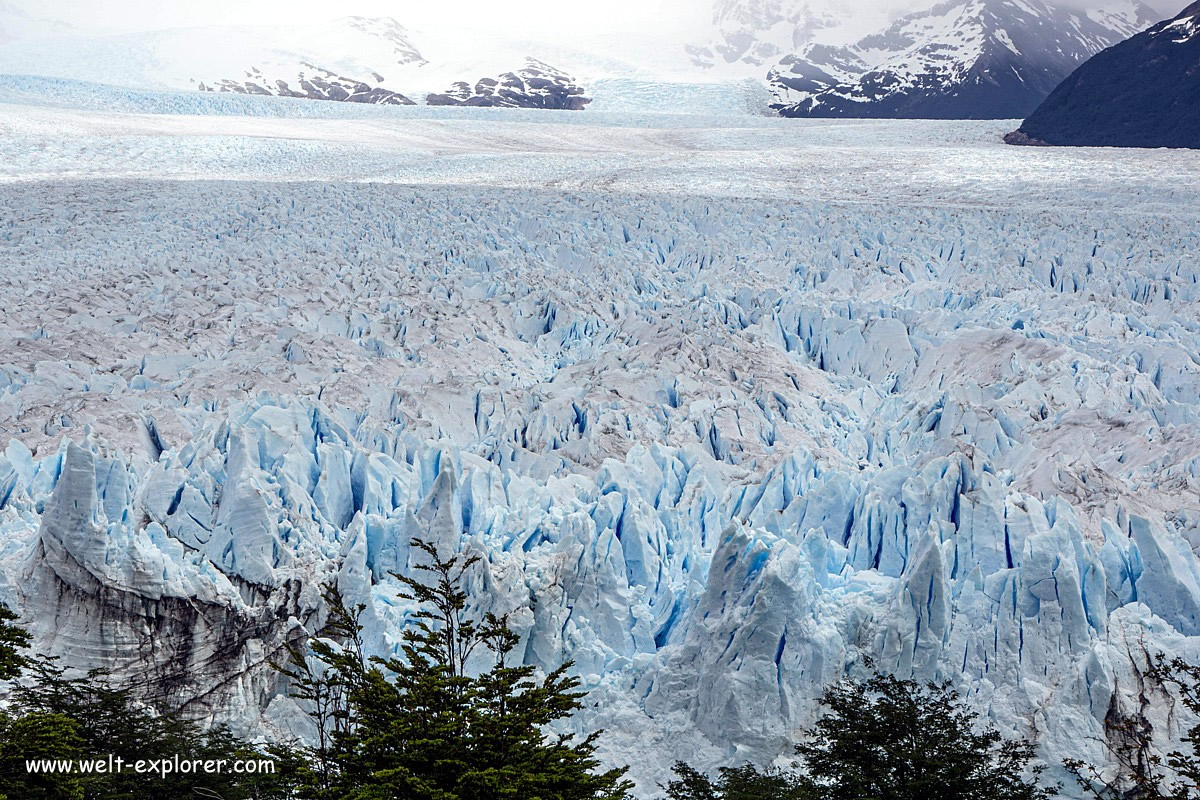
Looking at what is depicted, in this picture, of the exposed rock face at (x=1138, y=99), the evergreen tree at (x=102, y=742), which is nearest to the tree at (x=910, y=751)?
the evergreen tree at (x=102, y=742)

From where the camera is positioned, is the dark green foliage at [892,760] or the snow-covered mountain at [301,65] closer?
the dark green foliage at [892,760]

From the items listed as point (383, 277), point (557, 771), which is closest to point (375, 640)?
point (557, 771)

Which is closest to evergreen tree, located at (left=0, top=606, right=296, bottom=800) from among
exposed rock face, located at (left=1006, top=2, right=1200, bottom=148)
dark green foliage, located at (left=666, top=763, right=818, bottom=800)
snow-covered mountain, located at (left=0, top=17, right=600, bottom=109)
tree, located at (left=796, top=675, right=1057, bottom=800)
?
dark green foliage, located at (left=666, top=763, right=818, bottom=800)

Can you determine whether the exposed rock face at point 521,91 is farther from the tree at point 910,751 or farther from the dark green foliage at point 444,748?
the dark green foliage at point 444,748

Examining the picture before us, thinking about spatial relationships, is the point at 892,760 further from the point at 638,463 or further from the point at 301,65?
the point at 301,65

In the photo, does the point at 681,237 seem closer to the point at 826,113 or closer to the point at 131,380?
the point at 131,380

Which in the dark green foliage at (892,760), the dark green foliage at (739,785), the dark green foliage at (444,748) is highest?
the dark green foliage at (444,748)
